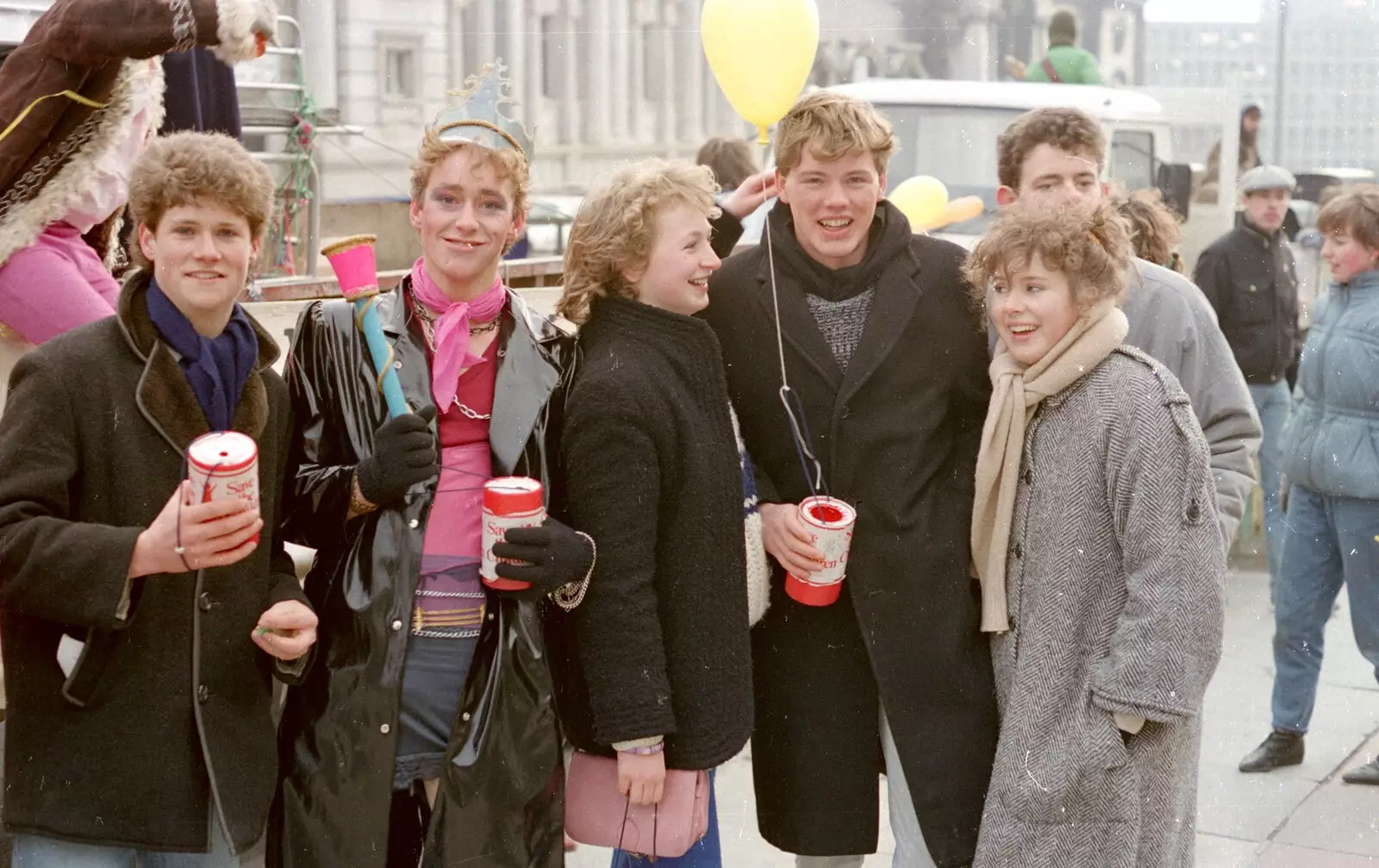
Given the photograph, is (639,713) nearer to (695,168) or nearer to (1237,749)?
(695,168)

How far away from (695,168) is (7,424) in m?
1.39

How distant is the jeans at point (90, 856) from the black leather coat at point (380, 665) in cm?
22

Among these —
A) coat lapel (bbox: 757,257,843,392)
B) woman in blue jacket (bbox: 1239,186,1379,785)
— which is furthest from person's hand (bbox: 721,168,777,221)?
woman in blue jacket (bbox: 1239,186,1379,785)

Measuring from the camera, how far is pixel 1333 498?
559 centimetres

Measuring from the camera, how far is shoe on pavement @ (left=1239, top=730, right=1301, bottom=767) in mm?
5625

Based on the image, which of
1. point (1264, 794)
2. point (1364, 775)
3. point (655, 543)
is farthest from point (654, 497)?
point (1364, 775)

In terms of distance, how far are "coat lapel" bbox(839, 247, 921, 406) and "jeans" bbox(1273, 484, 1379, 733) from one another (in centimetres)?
297

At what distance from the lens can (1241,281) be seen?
809 cm

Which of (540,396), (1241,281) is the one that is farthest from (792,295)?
(1241,281)

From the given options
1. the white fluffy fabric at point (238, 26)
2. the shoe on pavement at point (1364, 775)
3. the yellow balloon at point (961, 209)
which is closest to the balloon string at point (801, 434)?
the white fluffy fabric at point (238, 26)

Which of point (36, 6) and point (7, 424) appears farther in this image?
point (36, 6)

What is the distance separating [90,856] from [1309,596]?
448 cm

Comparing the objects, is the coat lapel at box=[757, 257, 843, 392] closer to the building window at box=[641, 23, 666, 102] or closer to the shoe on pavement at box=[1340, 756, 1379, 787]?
the shoe on pavement at box=[1340, 756, 1379, 787]

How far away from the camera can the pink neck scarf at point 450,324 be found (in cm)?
297
